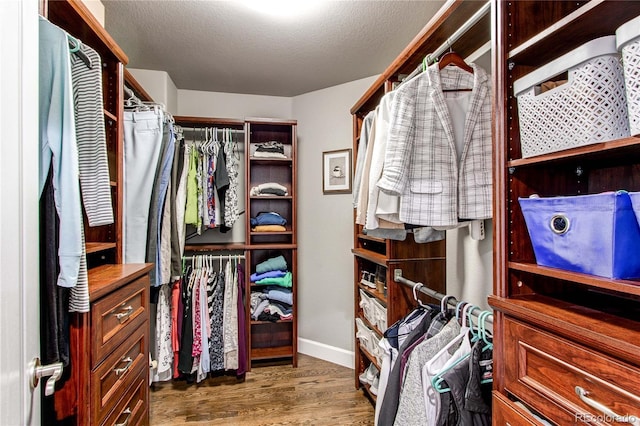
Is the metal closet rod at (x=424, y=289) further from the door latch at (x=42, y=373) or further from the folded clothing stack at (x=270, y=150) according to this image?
the folded clothing stack at (x=270, y=150)

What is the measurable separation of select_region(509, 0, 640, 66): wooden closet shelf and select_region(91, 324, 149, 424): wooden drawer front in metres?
1.59

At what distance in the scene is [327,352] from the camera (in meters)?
2.96

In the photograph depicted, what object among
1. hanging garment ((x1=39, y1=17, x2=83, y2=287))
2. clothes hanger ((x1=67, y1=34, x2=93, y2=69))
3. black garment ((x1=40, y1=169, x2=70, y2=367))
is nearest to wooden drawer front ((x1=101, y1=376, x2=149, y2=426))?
black garment ((x1=40, y1=169, x2=70, y2=367))

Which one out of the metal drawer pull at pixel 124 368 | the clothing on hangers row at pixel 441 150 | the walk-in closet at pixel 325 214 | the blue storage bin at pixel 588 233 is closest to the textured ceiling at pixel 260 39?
the walk-in closet at pixel 325 214

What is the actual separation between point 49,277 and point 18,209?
0.93 ft

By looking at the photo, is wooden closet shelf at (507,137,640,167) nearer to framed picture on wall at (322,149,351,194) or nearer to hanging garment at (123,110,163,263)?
hanging garment at (123,110,163,263)

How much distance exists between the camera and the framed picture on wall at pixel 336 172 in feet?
9.35

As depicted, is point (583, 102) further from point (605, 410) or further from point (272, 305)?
point (272, 305)

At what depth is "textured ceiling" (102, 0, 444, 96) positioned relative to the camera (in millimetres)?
1846

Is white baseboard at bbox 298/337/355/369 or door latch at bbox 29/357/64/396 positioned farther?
white baseboard at bbox 298/337/355/369

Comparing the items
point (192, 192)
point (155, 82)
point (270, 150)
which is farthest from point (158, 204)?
point (155, 82)

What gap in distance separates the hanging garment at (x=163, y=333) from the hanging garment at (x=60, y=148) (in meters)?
1.63

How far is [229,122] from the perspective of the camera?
2.75m

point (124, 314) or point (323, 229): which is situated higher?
point (323, 229)
